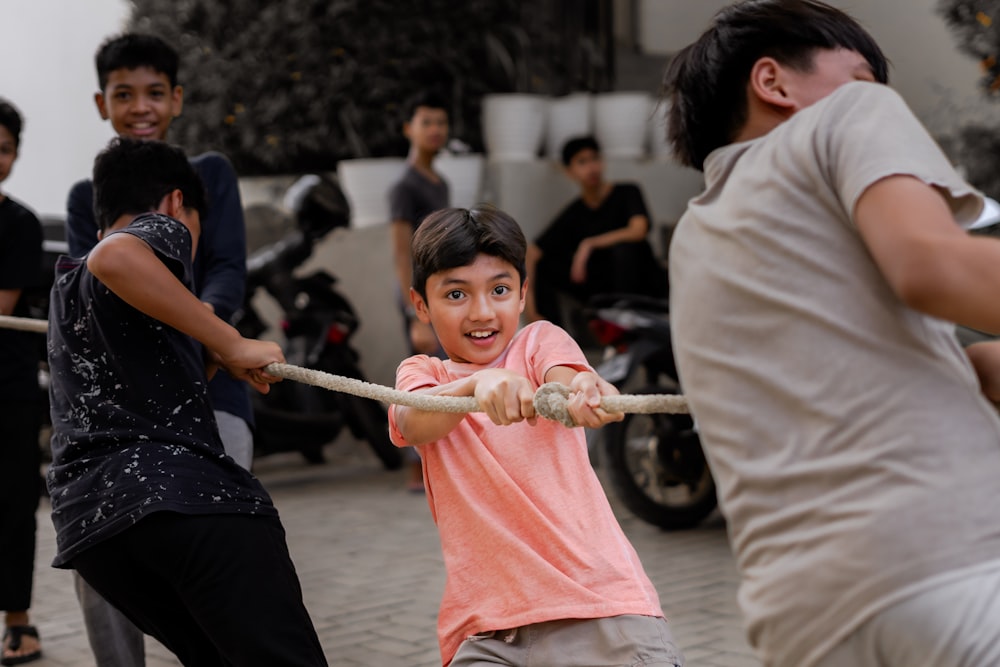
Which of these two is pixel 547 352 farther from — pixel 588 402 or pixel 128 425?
pixel 128 425

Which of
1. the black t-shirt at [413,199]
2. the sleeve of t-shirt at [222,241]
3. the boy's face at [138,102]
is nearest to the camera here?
the sleeve of t-shirt at [222,241]

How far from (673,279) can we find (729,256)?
0.48 ft

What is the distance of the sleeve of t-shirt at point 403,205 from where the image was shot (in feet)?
21.1

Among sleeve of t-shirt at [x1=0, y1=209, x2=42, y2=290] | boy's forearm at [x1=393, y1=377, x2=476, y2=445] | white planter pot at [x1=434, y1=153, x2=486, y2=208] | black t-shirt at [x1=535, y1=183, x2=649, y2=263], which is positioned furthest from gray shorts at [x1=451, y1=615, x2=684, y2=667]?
white planter pot at [x1=434, y1=153, x2=486, y2=208]

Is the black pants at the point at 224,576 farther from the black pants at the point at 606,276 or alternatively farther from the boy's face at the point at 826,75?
the black pants at the point at 606,276

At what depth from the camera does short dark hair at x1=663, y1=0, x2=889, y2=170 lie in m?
1.62

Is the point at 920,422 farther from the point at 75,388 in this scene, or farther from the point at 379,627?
the point at 379,627

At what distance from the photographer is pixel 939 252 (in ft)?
4.39

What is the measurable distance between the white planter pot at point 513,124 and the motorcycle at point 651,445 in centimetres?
307

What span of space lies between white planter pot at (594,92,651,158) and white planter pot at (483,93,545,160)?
0.42 metres

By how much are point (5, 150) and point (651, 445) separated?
9.20 feet

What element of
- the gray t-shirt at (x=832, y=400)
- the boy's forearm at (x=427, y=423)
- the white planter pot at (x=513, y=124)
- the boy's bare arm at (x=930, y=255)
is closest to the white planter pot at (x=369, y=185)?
the white planter pot at (x=513, y=124)

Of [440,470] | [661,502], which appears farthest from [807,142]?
[661,502]

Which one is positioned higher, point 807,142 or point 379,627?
point 807,142
